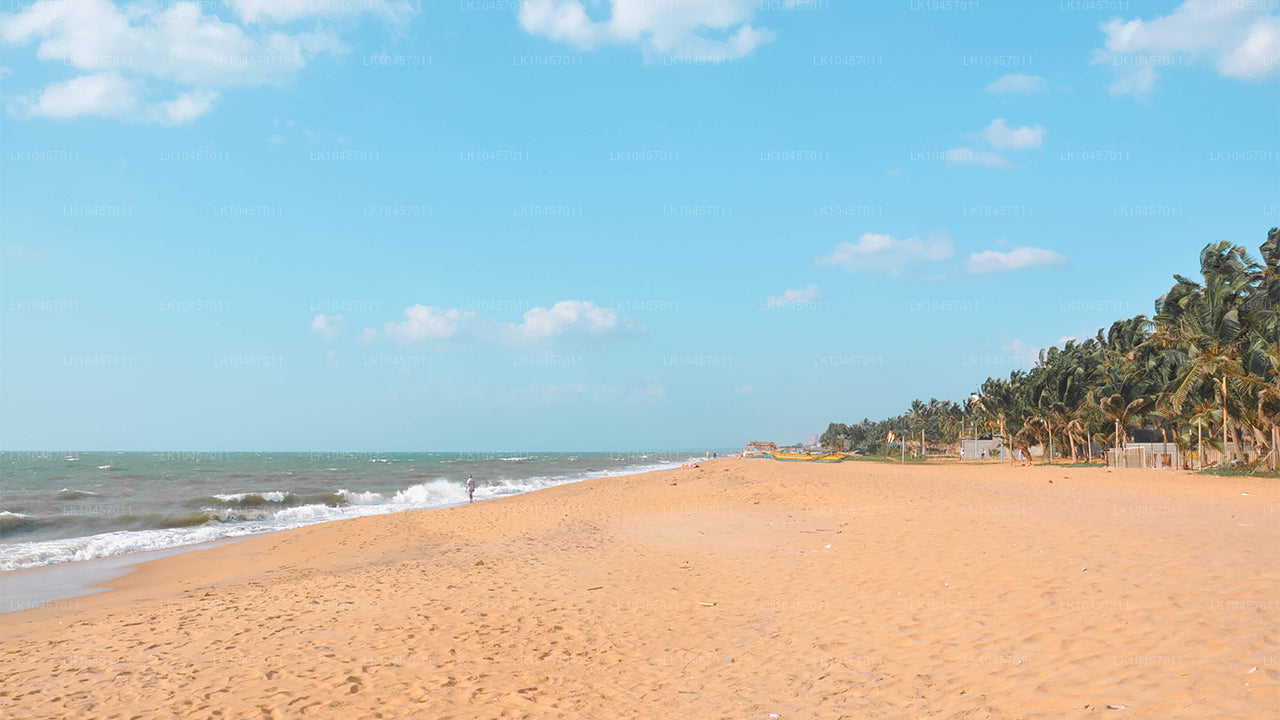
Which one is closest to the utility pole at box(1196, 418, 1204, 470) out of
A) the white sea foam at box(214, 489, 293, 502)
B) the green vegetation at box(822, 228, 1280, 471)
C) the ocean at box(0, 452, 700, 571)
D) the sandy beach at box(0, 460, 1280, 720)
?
the green vegetation at box(822, 228, 1280, 471)

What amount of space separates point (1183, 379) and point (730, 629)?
31321 mm

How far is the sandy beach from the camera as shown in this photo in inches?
237

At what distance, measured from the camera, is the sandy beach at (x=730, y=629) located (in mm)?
6027

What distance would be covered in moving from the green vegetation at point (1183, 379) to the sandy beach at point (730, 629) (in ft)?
54.9

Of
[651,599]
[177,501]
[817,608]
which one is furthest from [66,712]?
[177,501]

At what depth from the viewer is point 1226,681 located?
5.37 meters

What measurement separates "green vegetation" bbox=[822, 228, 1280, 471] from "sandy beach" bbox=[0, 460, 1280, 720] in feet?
54.9

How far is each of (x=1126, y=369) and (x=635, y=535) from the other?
36.6 metres

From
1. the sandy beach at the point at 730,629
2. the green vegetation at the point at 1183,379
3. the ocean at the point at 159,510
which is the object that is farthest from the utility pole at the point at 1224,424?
the ocean at the point at 159,510

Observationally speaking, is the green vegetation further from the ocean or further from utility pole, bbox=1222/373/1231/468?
the ocean

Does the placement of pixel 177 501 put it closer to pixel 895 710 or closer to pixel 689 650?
pixel 689 650

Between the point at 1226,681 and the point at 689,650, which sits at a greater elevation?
the point at 1226,681

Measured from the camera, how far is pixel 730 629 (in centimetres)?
837

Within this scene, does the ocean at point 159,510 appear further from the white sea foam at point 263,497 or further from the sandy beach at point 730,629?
the sandy beach at point 730,629
